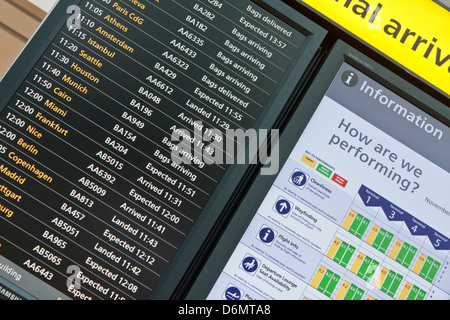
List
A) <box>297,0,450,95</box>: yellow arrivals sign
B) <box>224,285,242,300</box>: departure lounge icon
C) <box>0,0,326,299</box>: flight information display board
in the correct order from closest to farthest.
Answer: <box>0,0,326,299</box>: flight information display board → <box>224,285,242,300</box>: departure lounge icon → <box>297,0,450,95</box>: yellow arrivals sign

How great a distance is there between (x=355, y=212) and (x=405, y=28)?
92cm

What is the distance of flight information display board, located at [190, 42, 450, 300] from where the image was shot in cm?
238

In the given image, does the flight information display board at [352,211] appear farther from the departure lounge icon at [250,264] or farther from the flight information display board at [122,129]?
the flight information display board at [122,129]

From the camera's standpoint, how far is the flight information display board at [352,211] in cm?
238

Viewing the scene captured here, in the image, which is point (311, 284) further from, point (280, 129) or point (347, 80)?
point (347, 80)

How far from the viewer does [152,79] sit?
7.80 feet

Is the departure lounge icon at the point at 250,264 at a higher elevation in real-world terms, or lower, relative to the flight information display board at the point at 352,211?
lower

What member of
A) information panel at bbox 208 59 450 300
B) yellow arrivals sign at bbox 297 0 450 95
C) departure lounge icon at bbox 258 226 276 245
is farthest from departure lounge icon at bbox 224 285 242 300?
yellow arrivals sign at bbox 297 0 450 95

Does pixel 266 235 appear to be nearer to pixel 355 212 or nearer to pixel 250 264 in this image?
pixel 250 264

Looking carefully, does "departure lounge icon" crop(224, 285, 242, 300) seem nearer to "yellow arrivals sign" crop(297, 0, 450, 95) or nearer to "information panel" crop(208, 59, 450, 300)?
"information panel" crop(208, 59, 450, 300)

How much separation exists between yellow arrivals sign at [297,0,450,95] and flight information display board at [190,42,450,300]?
0.12 m

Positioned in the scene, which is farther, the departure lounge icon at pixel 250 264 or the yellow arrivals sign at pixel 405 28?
the yellow arrivals sign at pixel 405 28

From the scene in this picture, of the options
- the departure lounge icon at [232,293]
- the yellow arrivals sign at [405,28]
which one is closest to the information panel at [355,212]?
the departure lounge icon at [232,293]

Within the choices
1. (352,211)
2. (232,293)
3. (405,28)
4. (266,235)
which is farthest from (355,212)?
(405,28)
